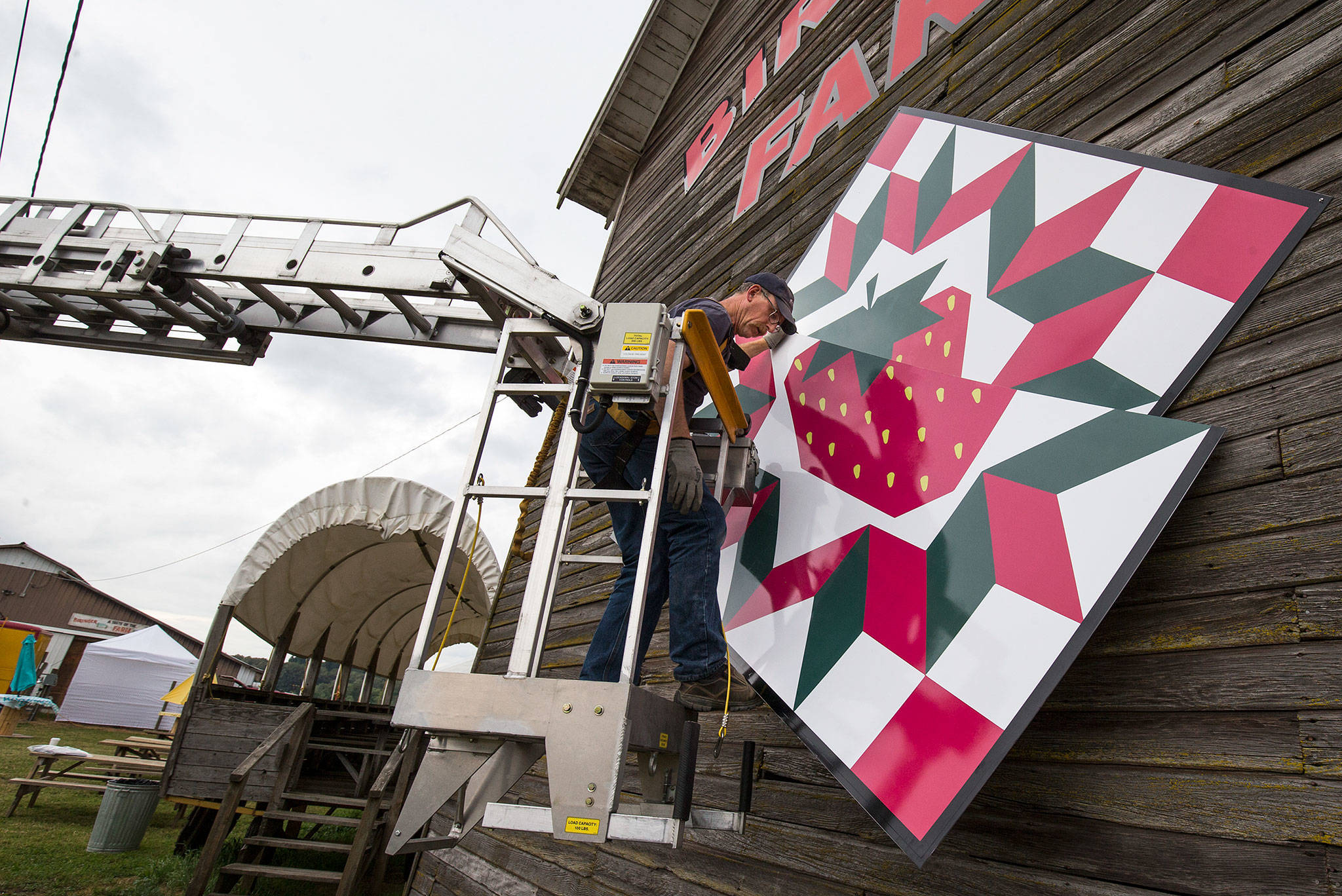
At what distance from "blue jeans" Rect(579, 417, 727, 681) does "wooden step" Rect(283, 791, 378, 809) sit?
4651 millimetres

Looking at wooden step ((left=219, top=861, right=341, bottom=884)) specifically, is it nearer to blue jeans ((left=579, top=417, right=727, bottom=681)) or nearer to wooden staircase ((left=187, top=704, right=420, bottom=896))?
wooden staircase ((left=187, top=704, right=420, bottom=896))

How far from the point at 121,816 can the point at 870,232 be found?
8656 mm

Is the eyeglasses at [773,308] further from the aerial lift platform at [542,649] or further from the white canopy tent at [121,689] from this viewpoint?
the white canopy tent at [121,689]

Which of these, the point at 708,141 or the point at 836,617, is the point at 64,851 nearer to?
the point at 836,617

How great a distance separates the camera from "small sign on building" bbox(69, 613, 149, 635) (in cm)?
3353

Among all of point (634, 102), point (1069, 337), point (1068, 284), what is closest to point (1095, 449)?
point (1069, 337)

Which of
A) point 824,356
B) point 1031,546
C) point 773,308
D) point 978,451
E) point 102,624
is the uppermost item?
point 102,624

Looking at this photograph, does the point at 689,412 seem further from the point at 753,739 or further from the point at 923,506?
the point at 753,739

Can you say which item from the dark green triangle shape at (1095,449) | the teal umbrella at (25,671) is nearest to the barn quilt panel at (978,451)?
the dark green triangle shape at (1095,449)

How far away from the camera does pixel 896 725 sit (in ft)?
5.99

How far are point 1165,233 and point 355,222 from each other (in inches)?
185

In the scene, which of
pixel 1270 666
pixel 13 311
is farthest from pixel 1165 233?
pixel 13 311

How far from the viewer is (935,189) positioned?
275 centimetres

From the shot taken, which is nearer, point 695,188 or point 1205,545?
point 1205,545
